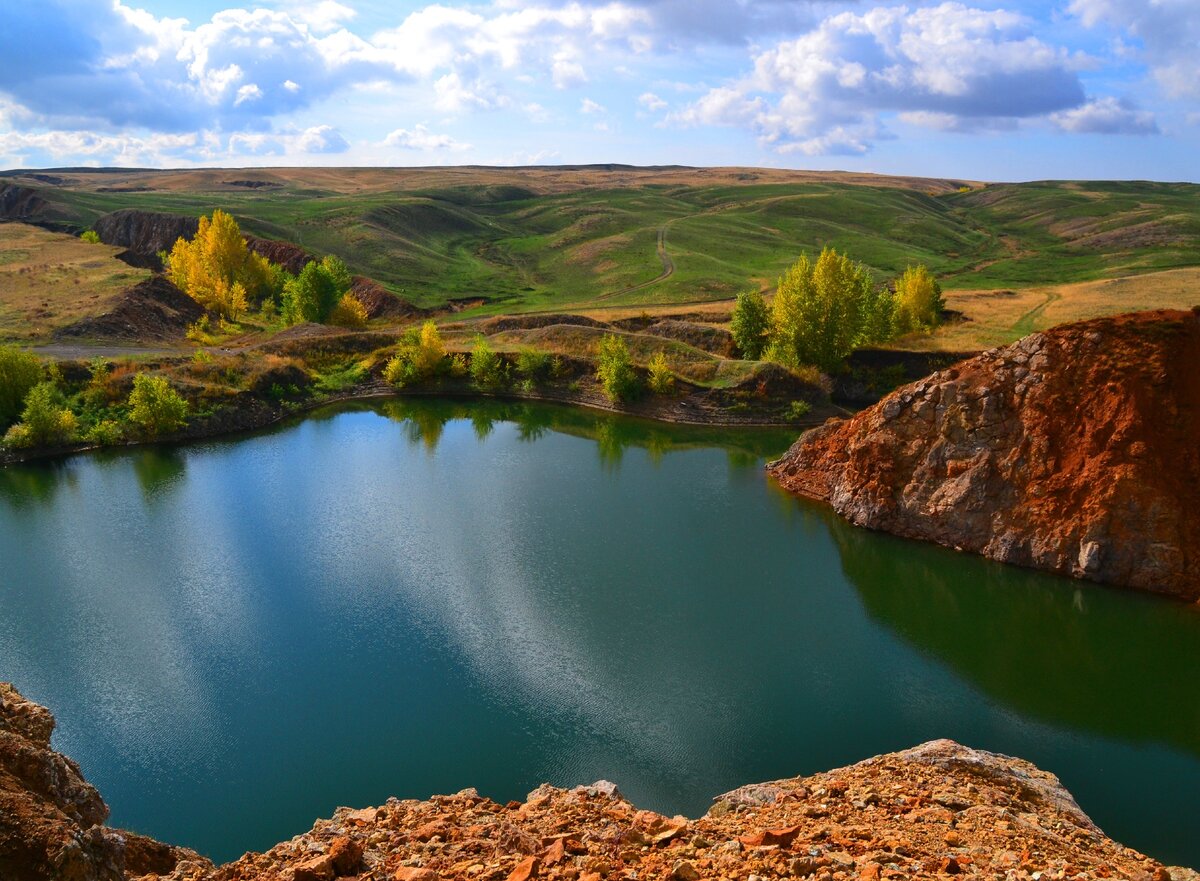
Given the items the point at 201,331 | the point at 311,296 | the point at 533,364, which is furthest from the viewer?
the point at 311,296

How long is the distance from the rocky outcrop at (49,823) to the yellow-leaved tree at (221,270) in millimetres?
88739

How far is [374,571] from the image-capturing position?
135 ft

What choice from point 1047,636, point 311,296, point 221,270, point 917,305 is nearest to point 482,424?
point 311,296

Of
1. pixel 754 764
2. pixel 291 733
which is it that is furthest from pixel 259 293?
pixel 754 764

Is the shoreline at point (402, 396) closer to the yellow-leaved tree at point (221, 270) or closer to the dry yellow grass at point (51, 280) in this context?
the dry yellow grass at point (51, 280)

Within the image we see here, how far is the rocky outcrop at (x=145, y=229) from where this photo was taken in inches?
5044

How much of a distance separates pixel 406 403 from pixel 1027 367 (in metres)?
54.9

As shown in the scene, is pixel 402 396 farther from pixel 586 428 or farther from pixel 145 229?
pixel 145 229

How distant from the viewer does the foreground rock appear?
14.6 metres

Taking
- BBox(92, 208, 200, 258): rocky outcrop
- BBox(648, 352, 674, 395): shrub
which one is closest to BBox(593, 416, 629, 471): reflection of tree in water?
BBox(648, 352, 674, 395): shrub

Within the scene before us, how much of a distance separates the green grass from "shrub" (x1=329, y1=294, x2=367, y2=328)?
11.8 meters

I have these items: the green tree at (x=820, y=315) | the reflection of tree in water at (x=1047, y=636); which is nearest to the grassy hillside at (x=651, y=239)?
the green tree at (x=820, y=315)

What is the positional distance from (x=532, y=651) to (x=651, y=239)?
122 metres

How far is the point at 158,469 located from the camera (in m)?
58.2
